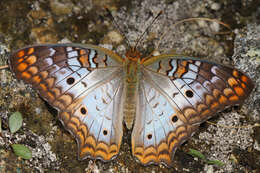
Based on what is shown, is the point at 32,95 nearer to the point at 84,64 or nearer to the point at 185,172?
the point at 84,64

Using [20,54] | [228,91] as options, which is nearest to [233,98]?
[228,91]

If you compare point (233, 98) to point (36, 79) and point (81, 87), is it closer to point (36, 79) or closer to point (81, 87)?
point (81, 87)

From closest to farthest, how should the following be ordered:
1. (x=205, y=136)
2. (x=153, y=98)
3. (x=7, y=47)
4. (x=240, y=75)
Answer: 1. (x=240, y=75)
2. (x=153, y=98)
3. (x=205, y=136)
4. (x=7, y=47)

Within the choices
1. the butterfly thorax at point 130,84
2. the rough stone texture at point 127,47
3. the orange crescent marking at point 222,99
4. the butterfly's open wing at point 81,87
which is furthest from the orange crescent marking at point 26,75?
the orange crescent marking at point 222,99

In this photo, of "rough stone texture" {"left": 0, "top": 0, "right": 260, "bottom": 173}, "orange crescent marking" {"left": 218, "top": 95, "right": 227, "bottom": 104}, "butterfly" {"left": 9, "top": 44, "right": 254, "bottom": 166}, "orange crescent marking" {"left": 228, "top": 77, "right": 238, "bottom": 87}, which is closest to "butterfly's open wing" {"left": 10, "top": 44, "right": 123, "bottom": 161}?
"butterfly" {"left": 9, "top": 44, "right": 254, "bottom": 166}

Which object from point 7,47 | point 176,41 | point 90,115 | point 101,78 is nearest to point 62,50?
point 101,78

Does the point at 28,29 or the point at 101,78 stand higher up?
the point at 28,29

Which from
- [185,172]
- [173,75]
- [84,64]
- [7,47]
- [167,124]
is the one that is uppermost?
[7,47]
